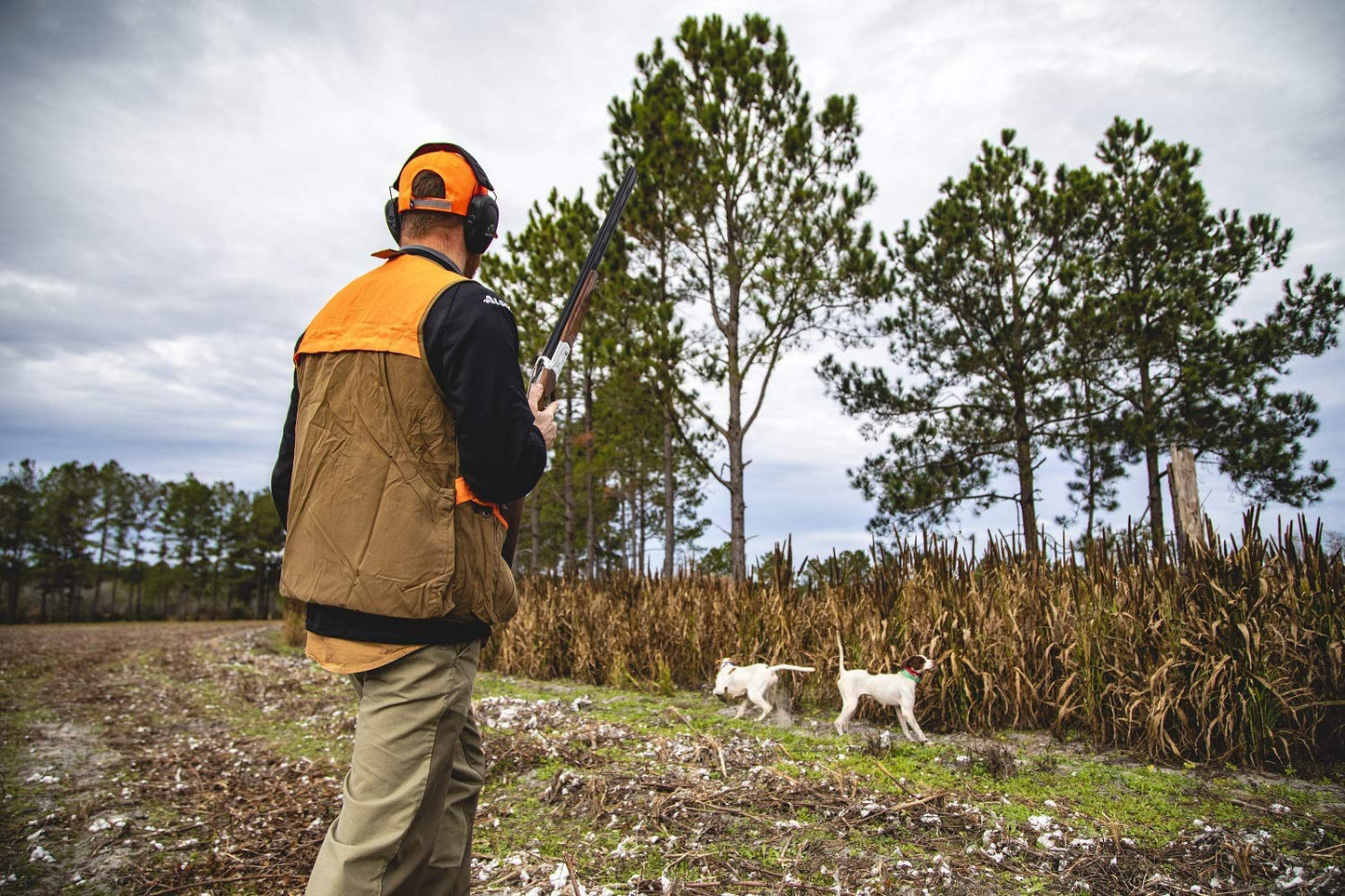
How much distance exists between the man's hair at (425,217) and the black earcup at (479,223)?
5cm

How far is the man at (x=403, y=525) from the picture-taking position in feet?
5.89

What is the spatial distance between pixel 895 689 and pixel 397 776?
157 inches

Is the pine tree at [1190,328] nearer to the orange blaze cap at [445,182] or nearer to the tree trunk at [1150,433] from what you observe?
the tree trunk at [1150,433]

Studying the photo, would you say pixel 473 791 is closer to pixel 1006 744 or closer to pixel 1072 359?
pixel 1006 744

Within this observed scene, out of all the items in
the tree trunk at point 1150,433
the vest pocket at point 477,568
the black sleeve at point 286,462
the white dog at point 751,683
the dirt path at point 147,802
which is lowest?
the dirt path at point 147,802

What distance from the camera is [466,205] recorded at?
2.24 m

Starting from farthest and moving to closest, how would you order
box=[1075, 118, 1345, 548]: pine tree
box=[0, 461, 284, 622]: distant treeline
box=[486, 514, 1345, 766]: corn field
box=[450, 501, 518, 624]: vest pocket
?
box=[0, 461, 284, 622]: distant treeline
box=[1075, 118, 1345, 548]: pine tree
box=[486, 514, 1345, 766]: corn field
box=[450, 501, 518, 624]: vest pocket

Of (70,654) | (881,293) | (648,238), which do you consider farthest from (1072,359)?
(70,654)

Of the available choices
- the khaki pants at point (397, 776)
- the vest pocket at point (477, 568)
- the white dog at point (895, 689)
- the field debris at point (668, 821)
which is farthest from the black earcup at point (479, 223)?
the white dog at point (895, 689)

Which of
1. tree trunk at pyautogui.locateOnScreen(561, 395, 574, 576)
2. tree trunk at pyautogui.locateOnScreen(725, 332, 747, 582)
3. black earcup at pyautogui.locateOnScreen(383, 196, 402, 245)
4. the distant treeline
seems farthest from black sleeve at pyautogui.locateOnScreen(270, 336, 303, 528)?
the distant treeline

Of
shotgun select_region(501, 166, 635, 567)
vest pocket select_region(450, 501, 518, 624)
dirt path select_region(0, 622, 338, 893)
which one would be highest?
shotgun select_region(501, 166, 635, 567)

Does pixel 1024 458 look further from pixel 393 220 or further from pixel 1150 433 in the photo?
pixel 393 220

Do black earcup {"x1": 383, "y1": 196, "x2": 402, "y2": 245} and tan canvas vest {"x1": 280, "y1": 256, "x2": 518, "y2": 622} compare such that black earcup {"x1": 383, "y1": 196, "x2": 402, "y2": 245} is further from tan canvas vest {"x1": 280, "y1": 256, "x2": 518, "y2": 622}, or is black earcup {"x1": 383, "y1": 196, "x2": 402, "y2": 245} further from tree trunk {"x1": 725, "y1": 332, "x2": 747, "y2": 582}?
tree trunk {"x1": 725, "y1": 332, "x2": 747, "y2": 582}

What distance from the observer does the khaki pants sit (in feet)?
5.76
